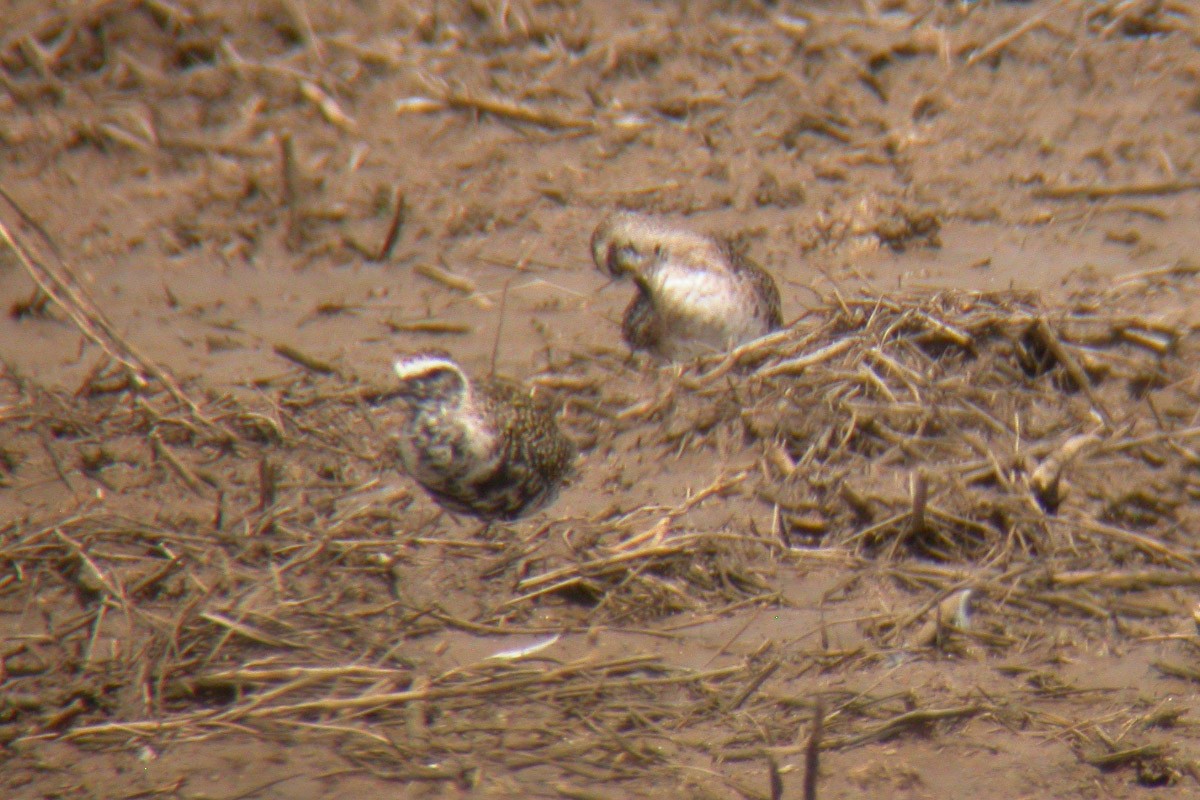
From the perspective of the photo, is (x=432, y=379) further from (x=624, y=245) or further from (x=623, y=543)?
(x=624, y=245)

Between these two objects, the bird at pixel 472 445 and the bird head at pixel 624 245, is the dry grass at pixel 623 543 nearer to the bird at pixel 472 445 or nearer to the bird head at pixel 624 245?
the bird at pixel 472 445

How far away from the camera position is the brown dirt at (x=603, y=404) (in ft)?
15.4

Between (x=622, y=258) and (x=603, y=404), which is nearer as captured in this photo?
(x=603, y=404)

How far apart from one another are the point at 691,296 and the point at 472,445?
138 centimetres

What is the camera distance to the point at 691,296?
680 cm

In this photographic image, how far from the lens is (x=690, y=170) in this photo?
26.8 ft

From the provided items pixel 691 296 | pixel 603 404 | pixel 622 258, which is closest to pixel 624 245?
pixel 622 258

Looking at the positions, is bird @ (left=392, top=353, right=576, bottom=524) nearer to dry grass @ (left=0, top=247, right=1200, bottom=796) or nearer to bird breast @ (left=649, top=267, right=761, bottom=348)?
dry grass @ (left=0, top=247, right=1200, bottom=796)

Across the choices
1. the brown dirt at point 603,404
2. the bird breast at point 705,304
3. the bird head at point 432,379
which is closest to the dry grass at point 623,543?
the brown dirt at point 603,404

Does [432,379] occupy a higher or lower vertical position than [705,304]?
lower

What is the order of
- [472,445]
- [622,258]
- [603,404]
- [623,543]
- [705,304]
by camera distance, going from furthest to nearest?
[622,258] < [705,304] < [603,404] < [472,445] < [623,543]

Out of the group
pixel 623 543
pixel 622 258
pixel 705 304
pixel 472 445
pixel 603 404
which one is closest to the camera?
pixel 623 543

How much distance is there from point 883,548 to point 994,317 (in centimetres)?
137

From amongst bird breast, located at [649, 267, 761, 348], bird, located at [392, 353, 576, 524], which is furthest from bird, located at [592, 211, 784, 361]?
bird, located at [392, 353, 576, 524]
